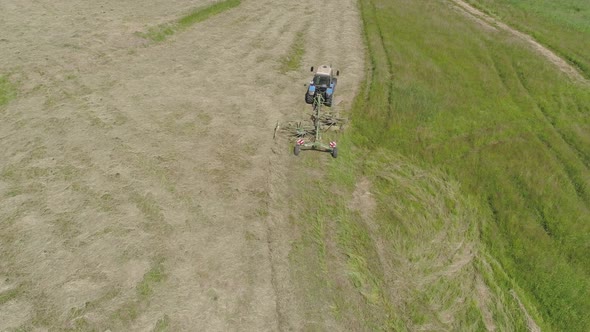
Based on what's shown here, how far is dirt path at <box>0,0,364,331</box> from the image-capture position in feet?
33.5

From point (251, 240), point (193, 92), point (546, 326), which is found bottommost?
point (546, 326)

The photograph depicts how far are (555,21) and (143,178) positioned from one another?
37.2m

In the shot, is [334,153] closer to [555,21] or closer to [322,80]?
[322,80]

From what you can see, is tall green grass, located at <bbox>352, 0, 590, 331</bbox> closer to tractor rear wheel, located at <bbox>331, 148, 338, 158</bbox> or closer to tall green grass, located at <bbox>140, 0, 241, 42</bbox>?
tractor rear wheel, located at <bbox>331, 148, 338, 158</bbox>

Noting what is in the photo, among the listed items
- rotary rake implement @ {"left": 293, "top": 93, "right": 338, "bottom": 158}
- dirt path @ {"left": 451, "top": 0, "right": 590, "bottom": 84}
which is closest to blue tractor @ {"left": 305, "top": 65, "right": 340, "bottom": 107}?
rotary rake implement @ {"left": 293, "top": 93, "right": 338, "bottom": 158}

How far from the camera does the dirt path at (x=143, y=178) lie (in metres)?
10.2

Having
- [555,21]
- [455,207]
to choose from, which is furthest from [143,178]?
[555,21]

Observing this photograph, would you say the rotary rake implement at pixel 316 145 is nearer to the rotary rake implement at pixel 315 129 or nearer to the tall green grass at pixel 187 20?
the rotary rake implement at pixel 315 129

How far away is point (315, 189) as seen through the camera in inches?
558

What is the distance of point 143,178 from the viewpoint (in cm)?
1399

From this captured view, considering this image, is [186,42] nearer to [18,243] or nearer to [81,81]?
[81,81]

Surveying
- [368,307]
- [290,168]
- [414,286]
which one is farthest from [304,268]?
[290,168]

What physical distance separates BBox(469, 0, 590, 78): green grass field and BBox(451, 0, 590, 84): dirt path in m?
0.52

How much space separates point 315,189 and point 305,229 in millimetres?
2135
